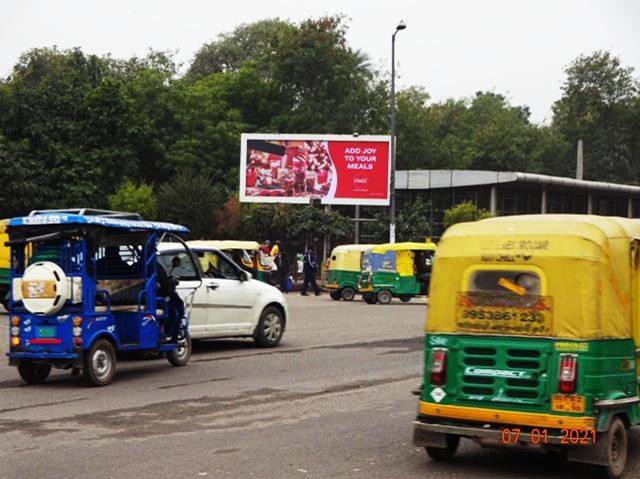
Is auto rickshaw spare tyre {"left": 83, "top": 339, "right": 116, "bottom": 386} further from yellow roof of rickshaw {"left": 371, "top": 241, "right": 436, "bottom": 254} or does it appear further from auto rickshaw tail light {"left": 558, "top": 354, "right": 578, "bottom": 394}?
yellow roof of rickshaw {"left": 371, "top": 241, "right": 436, "bottom": 254}

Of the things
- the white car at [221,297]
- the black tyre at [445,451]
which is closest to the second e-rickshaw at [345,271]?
the white car at [221,297]

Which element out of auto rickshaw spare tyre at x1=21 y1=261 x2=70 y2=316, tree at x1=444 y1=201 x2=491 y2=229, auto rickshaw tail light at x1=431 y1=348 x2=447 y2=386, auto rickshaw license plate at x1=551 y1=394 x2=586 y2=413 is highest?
tree at x1=444 y1=201 x2=491 y2=229

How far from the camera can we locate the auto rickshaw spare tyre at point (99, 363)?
12.7 m

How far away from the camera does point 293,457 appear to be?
853 cm

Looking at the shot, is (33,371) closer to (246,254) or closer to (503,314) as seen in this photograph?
(503,314)

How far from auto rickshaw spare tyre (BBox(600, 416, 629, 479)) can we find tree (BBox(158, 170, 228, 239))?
4223cm

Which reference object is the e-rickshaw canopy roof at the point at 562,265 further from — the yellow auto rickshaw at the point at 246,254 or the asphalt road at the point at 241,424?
the yellow auto rickshaw at the point at 246,254

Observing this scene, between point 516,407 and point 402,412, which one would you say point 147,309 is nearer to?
point 402,412

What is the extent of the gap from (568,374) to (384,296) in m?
25.6

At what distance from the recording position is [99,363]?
42.5 feet

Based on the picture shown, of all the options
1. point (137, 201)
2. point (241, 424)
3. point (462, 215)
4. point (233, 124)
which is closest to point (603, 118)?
point (233, 124)

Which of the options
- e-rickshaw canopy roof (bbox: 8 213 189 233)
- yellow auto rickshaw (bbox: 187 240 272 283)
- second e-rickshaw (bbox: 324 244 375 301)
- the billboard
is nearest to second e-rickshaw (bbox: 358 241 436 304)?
second e-rickshaw (bbox: 324 244 375 301)

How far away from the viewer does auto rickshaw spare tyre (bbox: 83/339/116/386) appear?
12.7 m
